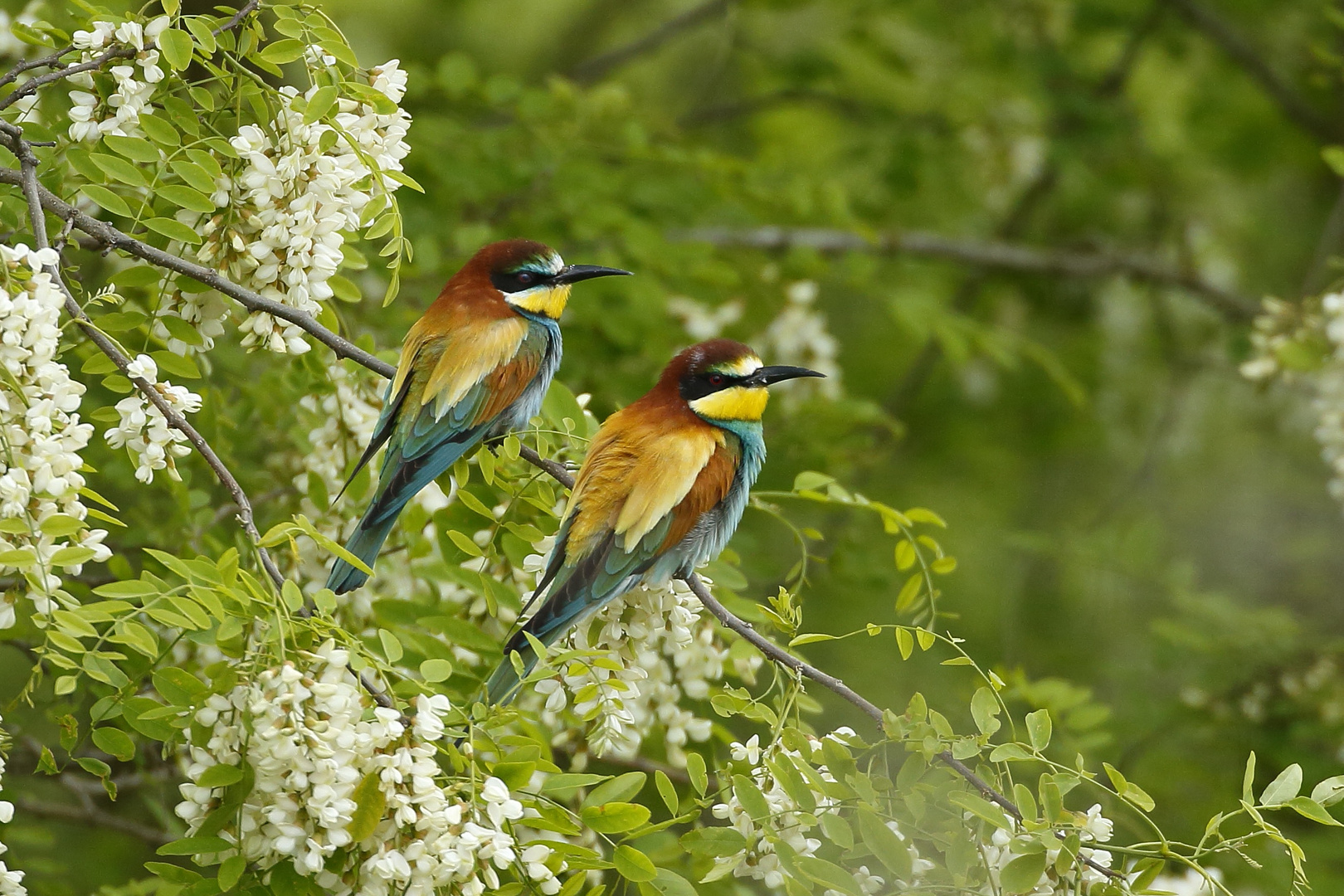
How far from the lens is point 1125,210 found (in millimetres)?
6645

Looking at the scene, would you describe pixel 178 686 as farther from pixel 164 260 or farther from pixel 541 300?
pixel 541 300

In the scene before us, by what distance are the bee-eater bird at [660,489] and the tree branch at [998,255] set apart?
2.15 m

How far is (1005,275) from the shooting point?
5.77m

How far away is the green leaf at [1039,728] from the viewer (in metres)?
1.72

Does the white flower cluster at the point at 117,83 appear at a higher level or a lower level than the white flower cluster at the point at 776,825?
higher

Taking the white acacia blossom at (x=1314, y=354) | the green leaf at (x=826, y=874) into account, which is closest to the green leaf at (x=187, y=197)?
the green leaf at (x=826, y=874)

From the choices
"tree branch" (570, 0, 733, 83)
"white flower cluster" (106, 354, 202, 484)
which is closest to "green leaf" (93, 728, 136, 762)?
"white flower cluster" (106, 354, 202, 484)

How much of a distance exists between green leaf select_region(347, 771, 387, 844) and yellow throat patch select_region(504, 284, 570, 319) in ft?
3.15

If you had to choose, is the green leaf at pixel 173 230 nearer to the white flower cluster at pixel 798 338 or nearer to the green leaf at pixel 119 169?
the green leaf at pixel 119 169

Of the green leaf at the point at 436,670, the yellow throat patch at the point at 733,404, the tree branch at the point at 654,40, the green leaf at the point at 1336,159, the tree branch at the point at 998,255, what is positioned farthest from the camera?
the tree branch at the point at 654,40

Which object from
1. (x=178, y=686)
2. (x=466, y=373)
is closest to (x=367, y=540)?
(x=466, y=373)

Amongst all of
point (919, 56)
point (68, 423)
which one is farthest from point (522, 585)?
point (919, 56)

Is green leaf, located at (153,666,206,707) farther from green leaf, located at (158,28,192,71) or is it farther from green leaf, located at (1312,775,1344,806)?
green leaf, located at (1312,775,1344,806)

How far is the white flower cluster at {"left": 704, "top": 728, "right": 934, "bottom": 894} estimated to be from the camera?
170 centimetres
